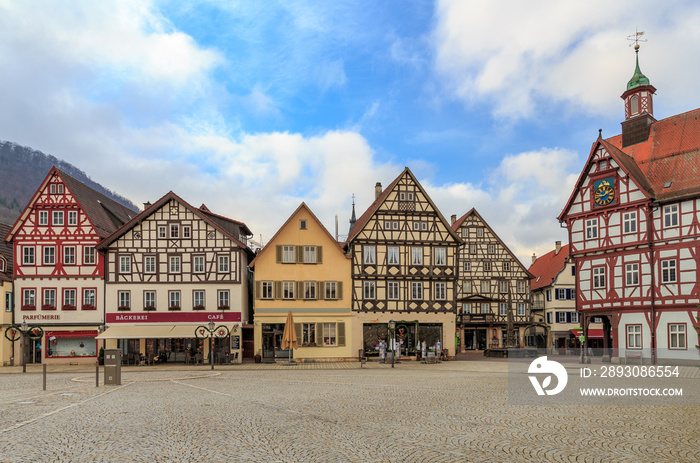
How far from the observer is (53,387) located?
2289cm

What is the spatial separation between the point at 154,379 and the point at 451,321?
22003 millimetres

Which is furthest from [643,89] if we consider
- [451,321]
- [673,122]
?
[451,321]

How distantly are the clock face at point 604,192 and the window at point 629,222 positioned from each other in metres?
1.41

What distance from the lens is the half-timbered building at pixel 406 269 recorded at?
4147 centimetres

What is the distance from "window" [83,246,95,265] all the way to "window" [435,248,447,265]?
23241mm

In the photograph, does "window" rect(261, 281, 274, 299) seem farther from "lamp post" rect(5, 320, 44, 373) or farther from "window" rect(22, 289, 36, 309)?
A: "window" rect(22, 289, 36, 309)

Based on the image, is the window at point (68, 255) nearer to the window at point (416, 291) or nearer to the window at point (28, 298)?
the window at point (28, 298)

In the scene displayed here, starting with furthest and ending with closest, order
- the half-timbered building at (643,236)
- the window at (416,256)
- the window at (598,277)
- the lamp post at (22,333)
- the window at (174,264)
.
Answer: the window at (416,256), the window at (174,264), the window at (598,277), the lamp post at (22,333), the half-timbered building at (643,236)

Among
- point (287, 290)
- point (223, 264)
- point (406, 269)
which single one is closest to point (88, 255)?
point (223, 264)

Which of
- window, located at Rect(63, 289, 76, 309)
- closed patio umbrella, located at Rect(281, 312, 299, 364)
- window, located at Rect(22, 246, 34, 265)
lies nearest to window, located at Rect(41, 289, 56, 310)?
window, located at Rect(63, 289, 76, 309)

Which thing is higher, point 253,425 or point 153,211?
point 153,211

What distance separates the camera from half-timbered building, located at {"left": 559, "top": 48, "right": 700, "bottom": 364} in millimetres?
34656

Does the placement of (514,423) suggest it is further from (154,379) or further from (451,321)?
A: (451,321)
